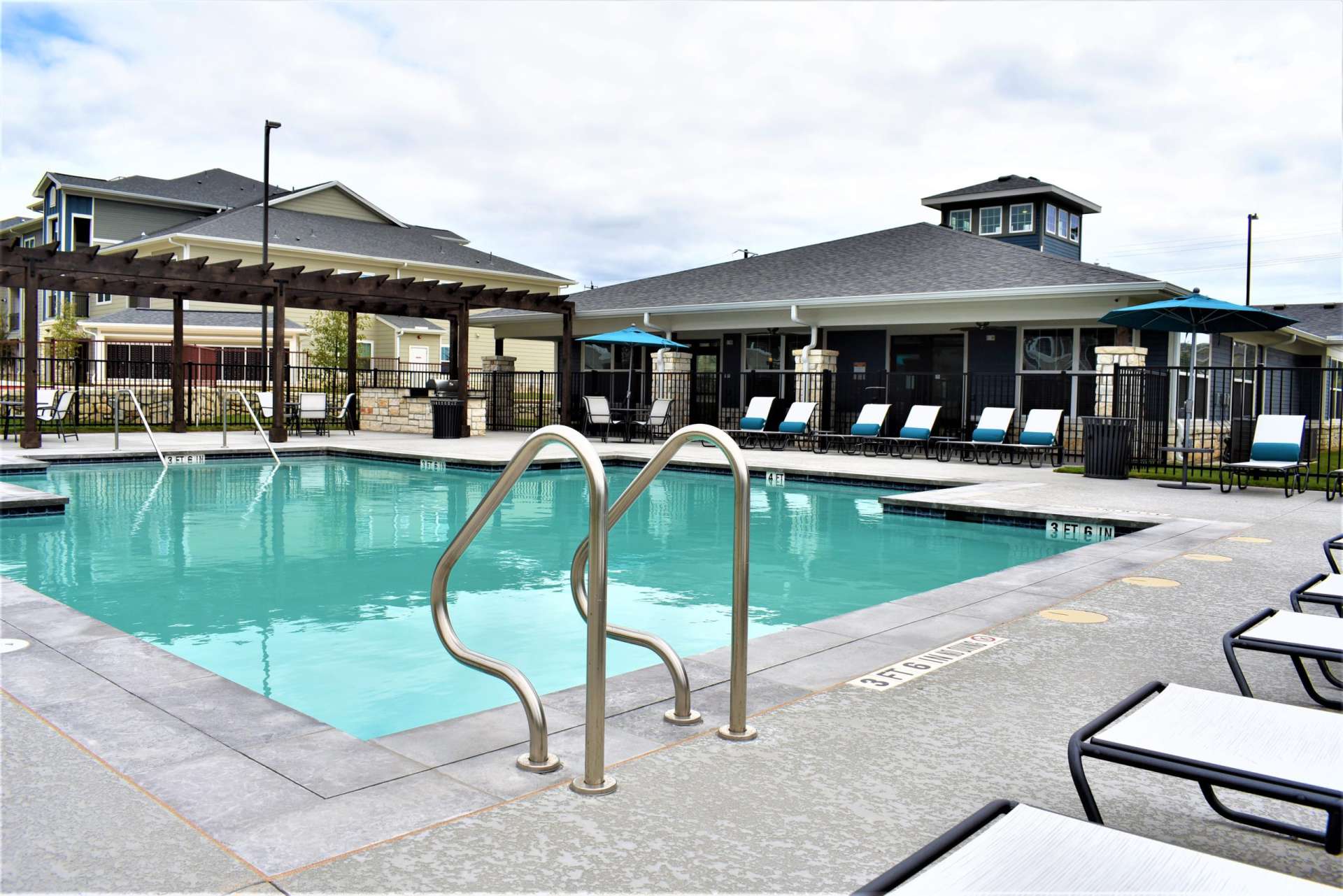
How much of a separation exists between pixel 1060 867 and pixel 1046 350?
56.9 feet

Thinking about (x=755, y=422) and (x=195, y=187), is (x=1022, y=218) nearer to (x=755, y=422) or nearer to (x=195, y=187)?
(x=755, y=422)

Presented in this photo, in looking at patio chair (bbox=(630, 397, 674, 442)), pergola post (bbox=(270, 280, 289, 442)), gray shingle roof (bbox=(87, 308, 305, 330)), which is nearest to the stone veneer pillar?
patio chair (bbox=(630, 397, 674, 442))

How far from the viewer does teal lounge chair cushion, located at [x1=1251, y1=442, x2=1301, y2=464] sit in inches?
→ 447

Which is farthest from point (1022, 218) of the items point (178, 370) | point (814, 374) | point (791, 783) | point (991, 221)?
point (791, 783)

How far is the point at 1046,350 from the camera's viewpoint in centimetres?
1759

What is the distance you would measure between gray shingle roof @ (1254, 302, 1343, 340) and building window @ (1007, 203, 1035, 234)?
10115 mm

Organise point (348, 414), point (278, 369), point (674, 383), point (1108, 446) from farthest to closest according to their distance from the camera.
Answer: point (348, 414), point (674, 383), point (278, 369), point (1108, 446)

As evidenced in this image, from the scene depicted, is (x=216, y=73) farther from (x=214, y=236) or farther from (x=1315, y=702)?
(x=1315, y=702)

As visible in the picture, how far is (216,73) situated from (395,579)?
828 inches

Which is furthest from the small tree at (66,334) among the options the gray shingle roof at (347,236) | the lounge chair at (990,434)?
the lounge chair at (990,434)

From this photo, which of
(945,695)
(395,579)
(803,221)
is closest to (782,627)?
(945,695)

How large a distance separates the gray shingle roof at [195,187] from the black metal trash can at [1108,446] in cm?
2927

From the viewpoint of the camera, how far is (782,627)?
5.83 m

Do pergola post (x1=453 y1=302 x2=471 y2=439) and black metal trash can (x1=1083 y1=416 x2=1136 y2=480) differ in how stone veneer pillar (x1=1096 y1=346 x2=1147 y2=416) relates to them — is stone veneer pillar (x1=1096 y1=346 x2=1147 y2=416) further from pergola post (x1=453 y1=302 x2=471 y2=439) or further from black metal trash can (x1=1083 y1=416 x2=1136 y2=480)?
pergola post (x1=453 y1=302 x2=471 y2=439)
